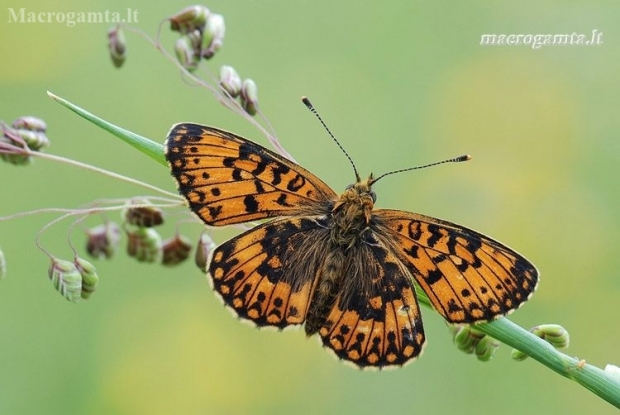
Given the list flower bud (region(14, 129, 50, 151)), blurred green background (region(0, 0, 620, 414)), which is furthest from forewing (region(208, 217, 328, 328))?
blurred green background (region(0, 0, 620, 414))

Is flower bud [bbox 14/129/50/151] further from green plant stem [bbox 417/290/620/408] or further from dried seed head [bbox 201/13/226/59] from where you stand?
green plant stem [bbox 417/290/620/408]

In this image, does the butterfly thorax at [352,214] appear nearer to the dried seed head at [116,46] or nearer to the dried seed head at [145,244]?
the dried seed head at [145,244]

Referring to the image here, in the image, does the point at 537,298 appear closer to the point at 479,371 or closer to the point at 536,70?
the point at 479,371

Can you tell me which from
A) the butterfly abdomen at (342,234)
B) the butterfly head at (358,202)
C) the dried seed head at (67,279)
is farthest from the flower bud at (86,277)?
the butterfly head at (358,202)

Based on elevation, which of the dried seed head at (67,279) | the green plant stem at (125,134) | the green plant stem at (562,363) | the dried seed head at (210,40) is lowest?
the dried seed head at (67,279)

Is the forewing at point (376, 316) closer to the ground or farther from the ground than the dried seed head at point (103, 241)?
farther from the ground
